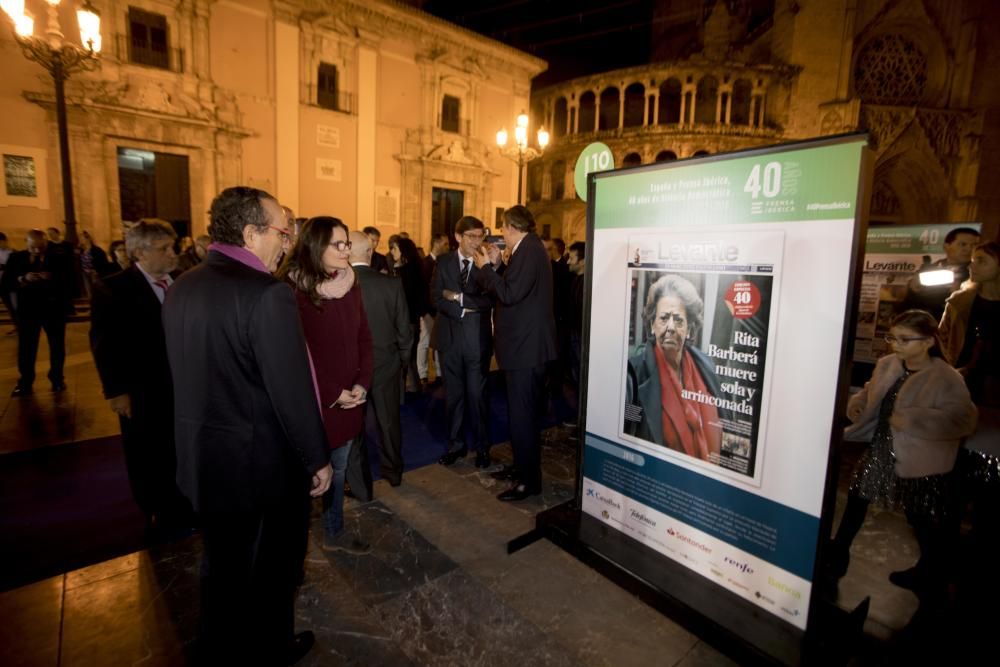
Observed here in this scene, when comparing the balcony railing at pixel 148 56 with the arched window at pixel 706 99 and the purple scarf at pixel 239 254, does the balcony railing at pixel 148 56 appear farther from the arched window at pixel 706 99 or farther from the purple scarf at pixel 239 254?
the arched window at pixel 706 99

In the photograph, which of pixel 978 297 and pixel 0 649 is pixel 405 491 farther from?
pixel 978 297

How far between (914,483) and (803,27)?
1158 inches

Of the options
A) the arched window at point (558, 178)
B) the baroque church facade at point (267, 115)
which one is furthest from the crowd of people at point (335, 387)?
the arched window at point (558, 178)

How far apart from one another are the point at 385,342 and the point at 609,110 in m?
32.8

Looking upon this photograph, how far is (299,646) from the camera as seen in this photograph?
7.50ft

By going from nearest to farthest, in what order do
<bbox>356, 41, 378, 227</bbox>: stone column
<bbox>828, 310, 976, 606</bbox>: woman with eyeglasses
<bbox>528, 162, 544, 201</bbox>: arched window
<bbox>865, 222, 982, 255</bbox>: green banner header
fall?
<bbox>828, 310, 976, 606</bbox>: woman with eyeglasses < <bbox>865, 222, 982, 255</bbox>: green banner header < <bbox>356, 41, 378, 227</bbox>: stone column < <bbox>528, 162, 544, 201</bbox>: arched window

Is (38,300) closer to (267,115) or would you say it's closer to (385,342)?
(385,342)

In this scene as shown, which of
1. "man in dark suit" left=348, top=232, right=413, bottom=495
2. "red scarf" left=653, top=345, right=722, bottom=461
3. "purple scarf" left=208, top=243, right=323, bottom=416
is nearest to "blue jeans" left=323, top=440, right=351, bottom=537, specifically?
"man in dark suit" left=348, top=232, right=413, bottom=495

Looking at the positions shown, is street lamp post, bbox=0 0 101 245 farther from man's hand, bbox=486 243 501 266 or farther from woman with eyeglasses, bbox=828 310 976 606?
woman with eyeglasses, bbox=828 310 976 606

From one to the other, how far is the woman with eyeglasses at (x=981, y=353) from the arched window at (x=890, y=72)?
89.4ft

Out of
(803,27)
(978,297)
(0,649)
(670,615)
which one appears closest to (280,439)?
(0,649)

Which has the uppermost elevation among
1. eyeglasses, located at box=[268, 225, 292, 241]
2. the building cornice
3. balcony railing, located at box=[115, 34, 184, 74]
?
the building cornice

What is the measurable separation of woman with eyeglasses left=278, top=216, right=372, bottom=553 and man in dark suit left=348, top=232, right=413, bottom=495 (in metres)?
0.52

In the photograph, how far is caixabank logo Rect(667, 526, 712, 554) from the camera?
2437 millimetres
